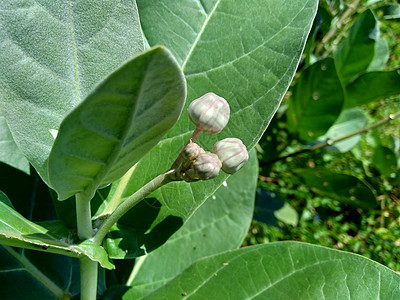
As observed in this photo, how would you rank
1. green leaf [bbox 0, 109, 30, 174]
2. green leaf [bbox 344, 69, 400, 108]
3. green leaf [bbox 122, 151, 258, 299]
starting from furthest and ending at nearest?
green leaf [bbox 344, 69, 400, 108]
green leaf [bbox 122, 151, 258, 299]
green leaf [bbox 0, 109, 30, 174]

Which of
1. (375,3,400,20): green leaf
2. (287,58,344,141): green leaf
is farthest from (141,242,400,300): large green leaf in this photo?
(375,3,400,20): green leaf

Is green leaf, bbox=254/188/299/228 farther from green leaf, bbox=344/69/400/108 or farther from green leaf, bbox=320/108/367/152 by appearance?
green leaf, bbox=344/69/400/108

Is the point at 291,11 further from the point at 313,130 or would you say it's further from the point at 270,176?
the point at 270,176

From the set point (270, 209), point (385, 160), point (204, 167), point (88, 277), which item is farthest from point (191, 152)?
point (385, 160)

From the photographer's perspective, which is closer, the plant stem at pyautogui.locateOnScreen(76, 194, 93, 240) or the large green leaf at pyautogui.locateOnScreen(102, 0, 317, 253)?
the plant stem at pyautogui.locateOnScreen(76, 194, 93, 240)

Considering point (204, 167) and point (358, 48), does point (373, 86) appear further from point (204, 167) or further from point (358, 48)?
point (204, 167)

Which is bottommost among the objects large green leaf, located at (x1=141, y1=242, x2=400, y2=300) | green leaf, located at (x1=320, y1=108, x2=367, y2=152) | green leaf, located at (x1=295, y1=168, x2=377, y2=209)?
green leaf, located at (x1=295, y1=168, x2=377, y2=209)

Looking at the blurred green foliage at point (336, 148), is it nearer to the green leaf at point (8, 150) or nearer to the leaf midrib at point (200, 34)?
the leaf midrib at point (200, 34)
